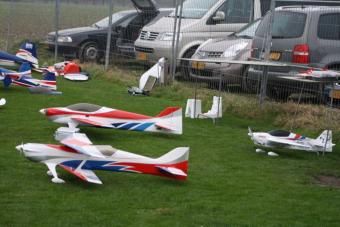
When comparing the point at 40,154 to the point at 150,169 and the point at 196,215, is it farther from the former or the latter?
the point at 196,215

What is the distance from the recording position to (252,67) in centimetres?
1343

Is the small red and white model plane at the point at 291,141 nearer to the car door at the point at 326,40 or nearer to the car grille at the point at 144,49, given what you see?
the car door at the point at 326,40

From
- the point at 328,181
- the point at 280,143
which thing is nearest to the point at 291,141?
the point at 280,143

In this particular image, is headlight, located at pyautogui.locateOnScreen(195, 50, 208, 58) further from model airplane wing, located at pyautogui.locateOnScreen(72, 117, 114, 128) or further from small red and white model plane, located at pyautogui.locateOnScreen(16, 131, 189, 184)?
small red and white model plane, located at pyautogui.locateOnScreen(16, 131, 189, 184)

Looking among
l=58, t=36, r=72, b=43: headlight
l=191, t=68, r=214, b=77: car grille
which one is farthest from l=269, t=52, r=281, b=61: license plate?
l=58, t=36, r=72, b=43: headlight

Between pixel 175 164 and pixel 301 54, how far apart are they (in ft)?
18.7

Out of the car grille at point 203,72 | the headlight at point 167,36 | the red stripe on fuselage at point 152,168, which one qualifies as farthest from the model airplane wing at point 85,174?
the headlight at point 167,36

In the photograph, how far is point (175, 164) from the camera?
7848 millimetres

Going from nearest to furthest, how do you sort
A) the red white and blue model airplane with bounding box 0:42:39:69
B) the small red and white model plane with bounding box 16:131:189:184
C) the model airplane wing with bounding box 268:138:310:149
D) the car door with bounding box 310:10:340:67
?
the small red and white model plane with bounding box 16:131:189:184, the model airplane wing with bounding box 268:138:310:149, the car door with bounding box 310:10:340:67, the red white and blue model airplane with bounding box 0:42:39:69

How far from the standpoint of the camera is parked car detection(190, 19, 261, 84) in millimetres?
14484

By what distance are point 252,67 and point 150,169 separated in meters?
6.10

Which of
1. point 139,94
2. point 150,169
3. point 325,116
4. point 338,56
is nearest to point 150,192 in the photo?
point 150,169

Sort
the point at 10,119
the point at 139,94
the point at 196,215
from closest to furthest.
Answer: the point at 196,215 < the point at 10,119 < the point at 139,94

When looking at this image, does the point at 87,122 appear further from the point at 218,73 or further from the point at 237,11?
the point at 237,11
